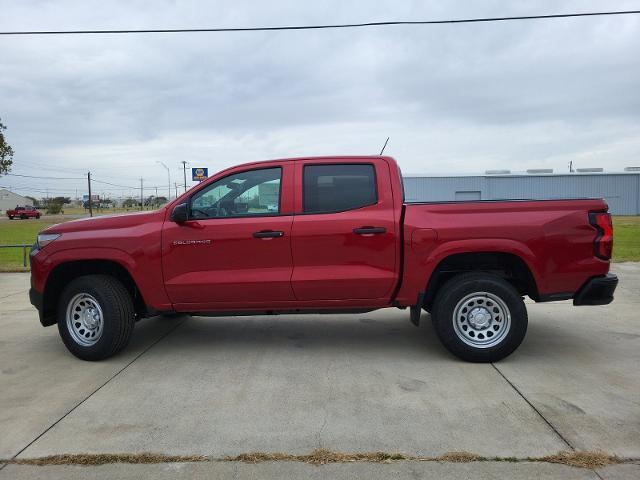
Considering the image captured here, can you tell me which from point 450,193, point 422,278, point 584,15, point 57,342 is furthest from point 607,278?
point 450,193

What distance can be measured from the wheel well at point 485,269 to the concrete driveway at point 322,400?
684 mm

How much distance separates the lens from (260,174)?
5.14m

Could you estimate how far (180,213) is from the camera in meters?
4.89

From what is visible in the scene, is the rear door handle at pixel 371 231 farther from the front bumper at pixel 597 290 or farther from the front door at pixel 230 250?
the front bumper at pixel 597 290

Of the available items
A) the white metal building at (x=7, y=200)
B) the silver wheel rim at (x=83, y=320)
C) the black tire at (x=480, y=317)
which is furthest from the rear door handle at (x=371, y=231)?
the white metal building at (x=7, y=200)

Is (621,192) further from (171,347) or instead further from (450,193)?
(171,347)

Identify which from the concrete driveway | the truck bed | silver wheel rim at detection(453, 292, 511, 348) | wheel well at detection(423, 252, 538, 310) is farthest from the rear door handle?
the concrete driveway

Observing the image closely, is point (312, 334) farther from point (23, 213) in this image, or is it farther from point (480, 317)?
point (23, 213)

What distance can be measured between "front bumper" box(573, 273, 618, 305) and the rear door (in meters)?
1.77

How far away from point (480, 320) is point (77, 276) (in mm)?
4119

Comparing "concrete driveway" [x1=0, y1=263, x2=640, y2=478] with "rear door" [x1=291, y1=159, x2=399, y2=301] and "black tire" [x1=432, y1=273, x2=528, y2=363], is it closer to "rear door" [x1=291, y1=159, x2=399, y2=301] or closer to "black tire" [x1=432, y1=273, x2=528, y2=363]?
"black tire" [x1=432, y1=273, x2=528, y2=363]

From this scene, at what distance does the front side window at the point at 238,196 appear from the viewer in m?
5.07

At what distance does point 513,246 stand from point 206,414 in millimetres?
3055

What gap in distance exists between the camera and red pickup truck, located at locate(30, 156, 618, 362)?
475cm
